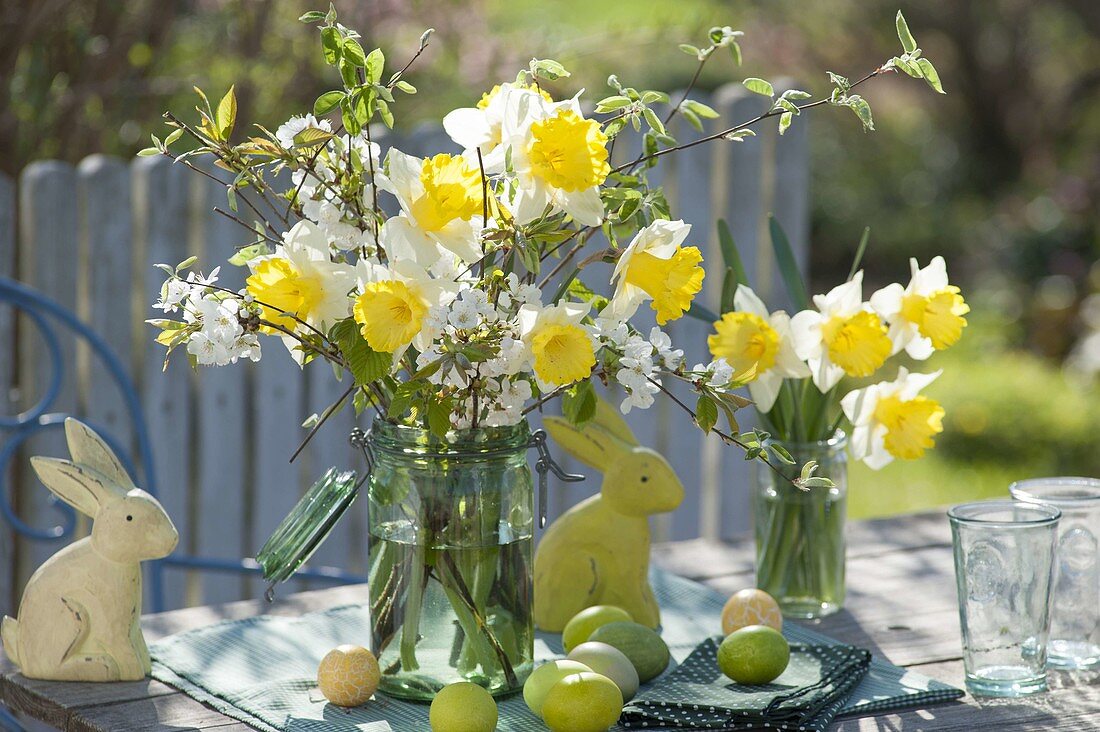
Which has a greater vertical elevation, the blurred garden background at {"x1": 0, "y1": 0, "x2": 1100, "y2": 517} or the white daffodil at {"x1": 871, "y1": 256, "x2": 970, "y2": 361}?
the blurred garden background at {"x1": 0, "y1": 0, "x2": 1100, "y2": 517}

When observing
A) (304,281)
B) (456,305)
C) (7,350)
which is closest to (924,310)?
(456,305)

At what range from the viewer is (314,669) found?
1.53m

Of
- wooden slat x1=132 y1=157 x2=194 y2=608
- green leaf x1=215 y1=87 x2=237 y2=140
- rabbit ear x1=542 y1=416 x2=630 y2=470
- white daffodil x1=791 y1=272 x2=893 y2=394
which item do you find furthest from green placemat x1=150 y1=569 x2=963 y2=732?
wooden slat x1=132 y1=157 x2=194 y2=608

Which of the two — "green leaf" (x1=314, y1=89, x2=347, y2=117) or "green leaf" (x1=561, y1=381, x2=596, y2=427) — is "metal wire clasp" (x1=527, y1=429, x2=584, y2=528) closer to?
"green leaf" (x1=561, y1=381, x2=596, y2=427)

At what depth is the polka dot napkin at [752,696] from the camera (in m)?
1.33

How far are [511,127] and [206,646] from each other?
0.72m

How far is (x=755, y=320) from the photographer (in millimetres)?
1513

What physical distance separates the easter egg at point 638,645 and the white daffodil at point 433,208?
0.45 m

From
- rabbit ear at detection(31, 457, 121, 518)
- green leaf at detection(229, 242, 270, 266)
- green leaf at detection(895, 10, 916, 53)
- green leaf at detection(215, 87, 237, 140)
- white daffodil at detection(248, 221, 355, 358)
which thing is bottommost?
rabbit ear at detection(31, 457, 121, 518)

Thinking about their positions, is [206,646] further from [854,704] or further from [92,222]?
[92,222]

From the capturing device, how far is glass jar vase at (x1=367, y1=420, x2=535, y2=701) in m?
1.32

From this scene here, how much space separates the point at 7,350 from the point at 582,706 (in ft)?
6.15

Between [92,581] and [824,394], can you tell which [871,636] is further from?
[92,581]

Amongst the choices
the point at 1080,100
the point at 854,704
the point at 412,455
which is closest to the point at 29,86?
the point at 412,455
